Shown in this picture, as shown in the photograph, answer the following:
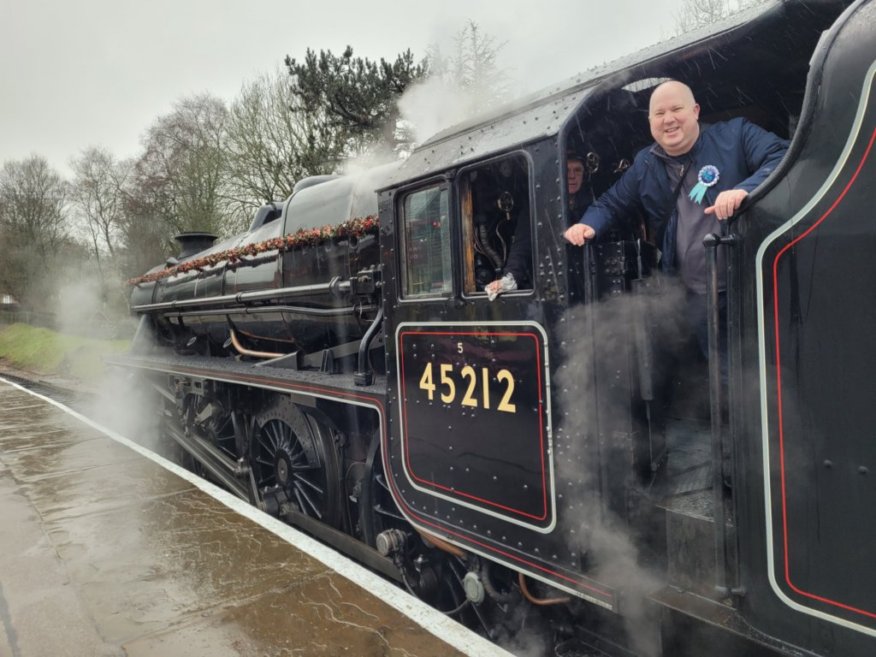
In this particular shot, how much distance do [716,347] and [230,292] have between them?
491 centimetres

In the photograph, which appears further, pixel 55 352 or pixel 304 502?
pixel 55 352

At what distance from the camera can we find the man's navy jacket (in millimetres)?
2113

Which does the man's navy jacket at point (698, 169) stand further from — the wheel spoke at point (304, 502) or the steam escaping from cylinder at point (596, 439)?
the wheel spoke at point (304, 502)

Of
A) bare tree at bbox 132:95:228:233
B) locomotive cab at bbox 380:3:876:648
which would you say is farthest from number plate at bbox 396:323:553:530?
bare tree at bbox 132:95:228:233

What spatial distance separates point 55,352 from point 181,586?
21.6 m

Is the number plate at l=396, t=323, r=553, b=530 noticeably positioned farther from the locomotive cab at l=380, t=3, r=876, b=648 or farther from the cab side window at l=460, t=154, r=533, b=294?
the cab side window at l=460, t=154, r=533, b=294

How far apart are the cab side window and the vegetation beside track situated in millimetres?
12700

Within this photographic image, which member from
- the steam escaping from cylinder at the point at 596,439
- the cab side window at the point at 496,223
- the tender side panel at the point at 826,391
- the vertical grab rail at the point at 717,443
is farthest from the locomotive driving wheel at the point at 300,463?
the tender side panel at the point at 826,391

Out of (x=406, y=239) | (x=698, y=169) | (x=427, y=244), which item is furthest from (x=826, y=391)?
(x=406, y=239)

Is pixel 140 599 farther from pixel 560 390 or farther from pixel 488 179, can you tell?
pixel 488 179

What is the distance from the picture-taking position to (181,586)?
10.9 ft

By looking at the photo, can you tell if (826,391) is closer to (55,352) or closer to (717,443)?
(717,443)

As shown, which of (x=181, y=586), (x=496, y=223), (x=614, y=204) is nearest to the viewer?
(x=614, y=204)

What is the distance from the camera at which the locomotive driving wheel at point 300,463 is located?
4379 mm
